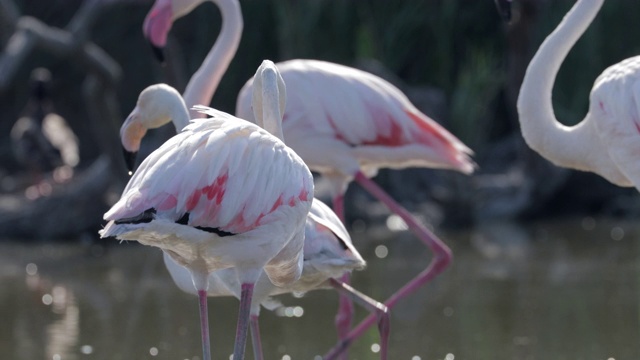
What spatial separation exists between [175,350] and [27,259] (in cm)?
304

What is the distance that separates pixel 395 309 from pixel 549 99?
2.10 metres

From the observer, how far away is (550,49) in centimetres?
520

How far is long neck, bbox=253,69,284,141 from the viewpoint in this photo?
4246mm

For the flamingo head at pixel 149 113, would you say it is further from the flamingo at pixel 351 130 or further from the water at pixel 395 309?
the flamingo at pixel 351 130

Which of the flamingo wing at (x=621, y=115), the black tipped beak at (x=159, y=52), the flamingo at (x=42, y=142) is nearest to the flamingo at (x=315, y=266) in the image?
the flamingo wing at (x=621, y=115)

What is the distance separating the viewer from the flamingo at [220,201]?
3.60 meters

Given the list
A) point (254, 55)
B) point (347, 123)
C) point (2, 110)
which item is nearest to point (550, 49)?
point (347, 123)

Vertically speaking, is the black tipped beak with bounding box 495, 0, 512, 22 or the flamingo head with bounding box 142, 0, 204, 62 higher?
the black tipped beak with bounding box 495, 0, 512, 22

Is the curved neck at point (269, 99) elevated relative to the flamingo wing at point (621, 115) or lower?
elevated

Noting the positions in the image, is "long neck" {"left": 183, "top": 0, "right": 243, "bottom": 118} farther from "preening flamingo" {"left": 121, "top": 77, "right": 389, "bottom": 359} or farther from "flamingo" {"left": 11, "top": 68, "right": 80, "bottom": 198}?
"flamingo" {"left": 11, "top": 68, "right": 80, "bottom": 198}

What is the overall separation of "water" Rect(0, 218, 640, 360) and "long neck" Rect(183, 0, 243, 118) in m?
1.19

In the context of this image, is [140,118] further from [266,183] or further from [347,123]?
[347,123]

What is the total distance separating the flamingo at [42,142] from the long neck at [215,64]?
4953 mm

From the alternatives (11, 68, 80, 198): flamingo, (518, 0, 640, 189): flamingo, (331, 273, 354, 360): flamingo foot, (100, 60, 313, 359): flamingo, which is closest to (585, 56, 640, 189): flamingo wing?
(518, 0, 640, 189): flamingo
